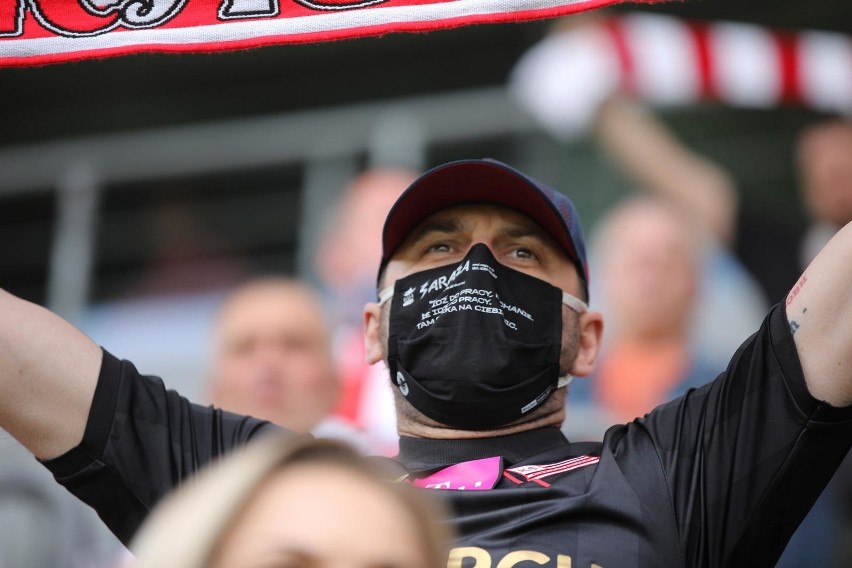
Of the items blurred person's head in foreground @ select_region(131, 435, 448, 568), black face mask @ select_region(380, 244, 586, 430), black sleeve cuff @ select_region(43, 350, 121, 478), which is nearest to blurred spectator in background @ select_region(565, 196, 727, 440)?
black face mask @ select_region(380, 244, 586, 430)

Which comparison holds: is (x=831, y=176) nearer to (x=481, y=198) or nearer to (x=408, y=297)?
(x=481, y=198)

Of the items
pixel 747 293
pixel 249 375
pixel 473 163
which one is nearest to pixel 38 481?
pixel 249 375

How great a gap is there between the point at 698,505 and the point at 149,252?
5035 mm

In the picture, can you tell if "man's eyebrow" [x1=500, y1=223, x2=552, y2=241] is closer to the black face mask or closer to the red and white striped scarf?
the black face mask

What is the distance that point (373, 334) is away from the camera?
2.71 meters

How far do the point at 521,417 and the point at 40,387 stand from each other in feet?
2.87

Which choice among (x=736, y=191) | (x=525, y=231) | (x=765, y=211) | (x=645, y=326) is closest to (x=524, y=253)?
(x=525, y=231)

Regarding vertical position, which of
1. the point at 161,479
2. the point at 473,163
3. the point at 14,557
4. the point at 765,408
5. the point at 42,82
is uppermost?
the point at 42,82

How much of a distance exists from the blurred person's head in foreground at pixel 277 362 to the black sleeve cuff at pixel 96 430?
1847 mm

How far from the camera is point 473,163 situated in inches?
104

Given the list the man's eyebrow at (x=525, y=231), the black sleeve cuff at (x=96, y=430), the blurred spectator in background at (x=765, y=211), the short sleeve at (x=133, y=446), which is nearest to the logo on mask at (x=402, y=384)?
the short sleeve at (x=133, y=446)

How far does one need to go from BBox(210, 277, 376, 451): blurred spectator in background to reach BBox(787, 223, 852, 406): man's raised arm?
2.15m

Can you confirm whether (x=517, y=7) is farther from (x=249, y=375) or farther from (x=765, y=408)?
(x=249, y=375)

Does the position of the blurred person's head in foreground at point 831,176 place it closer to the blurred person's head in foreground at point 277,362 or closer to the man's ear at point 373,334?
the blurred person's head in foreground at point 277,362
